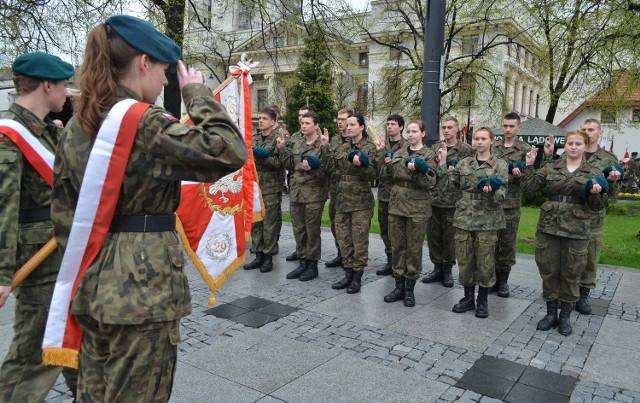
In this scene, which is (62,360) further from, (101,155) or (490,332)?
(490,332)

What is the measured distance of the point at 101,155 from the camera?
1918 mm

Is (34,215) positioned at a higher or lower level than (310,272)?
higher

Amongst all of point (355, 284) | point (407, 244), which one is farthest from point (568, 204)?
point (355, 284)

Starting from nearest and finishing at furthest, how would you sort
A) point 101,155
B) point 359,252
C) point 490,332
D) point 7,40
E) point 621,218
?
point 101,155, point 490,332, point 359,252, point 7,40, point 621,218

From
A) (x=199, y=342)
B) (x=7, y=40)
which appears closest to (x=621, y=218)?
(x=199, y=342)

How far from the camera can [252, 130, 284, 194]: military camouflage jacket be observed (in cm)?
732

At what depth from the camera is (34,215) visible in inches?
115

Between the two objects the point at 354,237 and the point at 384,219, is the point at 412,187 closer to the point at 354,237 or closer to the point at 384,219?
the point at 354,237

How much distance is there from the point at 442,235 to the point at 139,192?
5541 millimetres

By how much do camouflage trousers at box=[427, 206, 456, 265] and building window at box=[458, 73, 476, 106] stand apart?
17.4 metres

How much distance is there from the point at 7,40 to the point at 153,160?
34.0 feet

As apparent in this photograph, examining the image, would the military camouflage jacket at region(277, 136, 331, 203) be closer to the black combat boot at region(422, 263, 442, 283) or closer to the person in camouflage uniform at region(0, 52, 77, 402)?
the black combat boot at region(422, 263, 442, 283)

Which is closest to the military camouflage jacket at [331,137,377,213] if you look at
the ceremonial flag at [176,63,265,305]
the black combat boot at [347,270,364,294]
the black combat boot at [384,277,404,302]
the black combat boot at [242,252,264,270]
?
the black combat boot at [347,270,364,294]

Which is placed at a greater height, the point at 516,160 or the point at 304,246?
the point at 516,160
